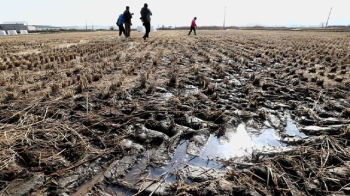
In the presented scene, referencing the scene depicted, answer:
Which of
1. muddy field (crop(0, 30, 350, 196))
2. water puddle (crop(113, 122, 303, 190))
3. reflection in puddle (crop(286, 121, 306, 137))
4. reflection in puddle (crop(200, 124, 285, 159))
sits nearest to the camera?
muddy field (crop(0, 30, 350, 196))

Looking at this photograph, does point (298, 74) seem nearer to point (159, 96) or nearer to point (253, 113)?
point (253, 113)

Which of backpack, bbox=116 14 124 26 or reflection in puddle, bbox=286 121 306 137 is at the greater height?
backpack, bbox=116 14 124 26

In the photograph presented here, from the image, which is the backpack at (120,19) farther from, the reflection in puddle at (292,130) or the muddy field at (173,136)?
the reflection in puddle at (292,130)

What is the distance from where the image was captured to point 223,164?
103 inches

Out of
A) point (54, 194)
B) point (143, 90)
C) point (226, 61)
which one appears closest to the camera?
point (54, 194)

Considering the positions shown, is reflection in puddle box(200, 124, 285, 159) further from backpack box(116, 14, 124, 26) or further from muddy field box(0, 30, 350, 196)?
backpack box(116, 14, 124, 26)

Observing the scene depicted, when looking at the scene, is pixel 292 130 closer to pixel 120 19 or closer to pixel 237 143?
pixel 237 143

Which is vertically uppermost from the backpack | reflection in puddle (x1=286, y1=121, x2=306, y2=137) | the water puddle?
the backpack

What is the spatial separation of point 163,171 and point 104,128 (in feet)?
3.78

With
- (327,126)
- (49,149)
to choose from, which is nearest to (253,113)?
(327,126)

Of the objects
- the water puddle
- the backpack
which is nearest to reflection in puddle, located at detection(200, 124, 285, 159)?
the water puddle

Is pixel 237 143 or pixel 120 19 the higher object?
pixel 120 19

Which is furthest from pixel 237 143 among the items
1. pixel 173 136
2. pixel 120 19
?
pixel 120 19

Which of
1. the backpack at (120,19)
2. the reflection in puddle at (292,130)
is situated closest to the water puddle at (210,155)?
the reflection in puddle at (292,130)
